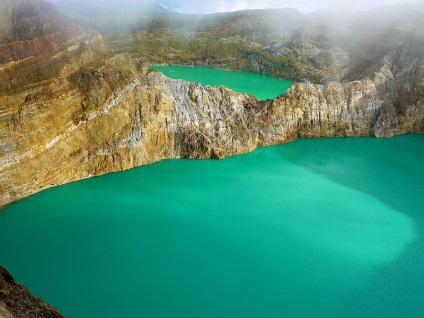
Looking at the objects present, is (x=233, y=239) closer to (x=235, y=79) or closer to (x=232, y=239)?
(x=232, y=239)

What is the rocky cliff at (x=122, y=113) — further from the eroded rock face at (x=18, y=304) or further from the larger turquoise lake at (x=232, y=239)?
the eroded rock face at (x=18, y=304)

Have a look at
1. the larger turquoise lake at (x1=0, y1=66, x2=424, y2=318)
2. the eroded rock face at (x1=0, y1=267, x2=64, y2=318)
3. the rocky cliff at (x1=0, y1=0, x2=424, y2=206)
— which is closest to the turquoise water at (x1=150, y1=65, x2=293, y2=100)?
the rocky cliff at (x1=0, y1=0, x2=424, y2=206)

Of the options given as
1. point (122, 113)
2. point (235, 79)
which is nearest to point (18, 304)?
point (122, 113)

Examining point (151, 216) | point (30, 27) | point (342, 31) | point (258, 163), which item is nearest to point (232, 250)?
point (151, 216)

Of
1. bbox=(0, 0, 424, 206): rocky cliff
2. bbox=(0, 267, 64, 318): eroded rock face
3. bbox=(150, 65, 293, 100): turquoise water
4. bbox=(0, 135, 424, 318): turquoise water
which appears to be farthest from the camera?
bbox=(150, 65, 293, 100): turquoise water

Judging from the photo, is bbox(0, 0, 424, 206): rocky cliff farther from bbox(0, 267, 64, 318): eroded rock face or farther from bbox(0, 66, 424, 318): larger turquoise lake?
bbox(0, 267, 64, 318): eroded rock face

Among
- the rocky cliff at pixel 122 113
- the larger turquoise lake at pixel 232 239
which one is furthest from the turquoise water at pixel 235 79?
the larger turquoise lake at pixel 232 239
